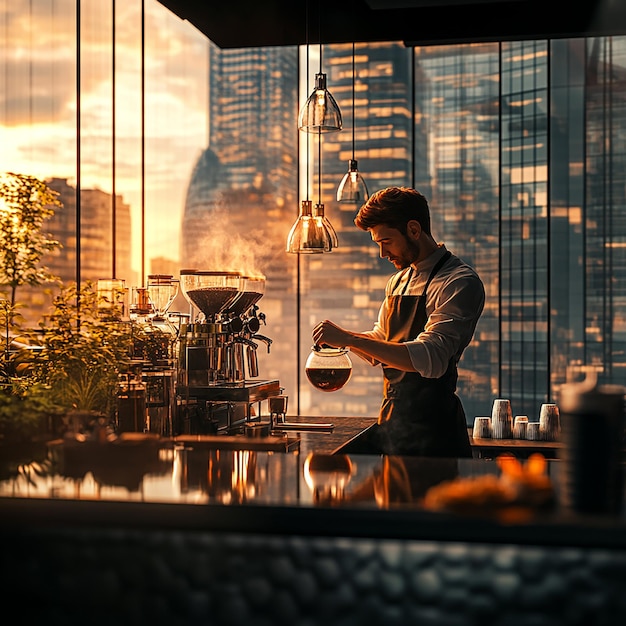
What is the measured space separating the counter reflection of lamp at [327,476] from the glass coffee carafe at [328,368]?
82 cm

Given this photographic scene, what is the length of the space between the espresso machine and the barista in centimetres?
48

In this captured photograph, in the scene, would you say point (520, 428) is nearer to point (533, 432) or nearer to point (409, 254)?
point (533, 432)

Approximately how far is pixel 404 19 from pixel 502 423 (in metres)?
2.16

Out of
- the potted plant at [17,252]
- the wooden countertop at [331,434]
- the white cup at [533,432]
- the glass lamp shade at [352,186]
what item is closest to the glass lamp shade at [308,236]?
the wooden countertop at [331,434]

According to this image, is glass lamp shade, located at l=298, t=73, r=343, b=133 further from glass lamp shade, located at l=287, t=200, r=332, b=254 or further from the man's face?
the man's face

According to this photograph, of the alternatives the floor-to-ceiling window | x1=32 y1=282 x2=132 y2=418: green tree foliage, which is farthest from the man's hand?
the floor-to-ceiling window

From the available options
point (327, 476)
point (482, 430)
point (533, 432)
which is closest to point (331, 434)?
point (482, 430)

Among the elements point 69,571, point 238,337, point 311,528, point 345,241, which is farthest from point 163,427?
point 345,241

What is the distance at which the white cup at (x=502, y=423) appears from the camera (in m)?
4.47

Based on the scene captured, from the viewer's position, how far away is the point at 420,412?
333cm

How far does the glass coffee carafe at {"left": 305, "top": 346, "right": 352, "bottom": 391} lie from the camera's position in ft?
10.0

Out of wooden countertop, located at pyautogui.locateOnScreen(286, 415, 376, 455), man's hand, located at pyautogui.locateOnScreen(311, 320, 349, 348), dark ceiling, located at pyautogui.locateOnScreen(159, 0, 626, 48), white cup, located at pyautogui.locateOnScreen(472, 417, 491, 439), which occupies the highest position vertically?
dark ceiling, located at pyautogui.locateOnScreen(159, 0, 626, 48)

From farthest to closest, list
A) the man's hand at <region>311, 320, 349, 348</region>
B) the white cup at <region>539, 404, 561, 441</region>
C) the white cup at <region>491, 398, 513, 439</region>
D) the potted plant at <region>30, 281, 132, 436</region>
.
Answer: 1. the white cup at <region>491, 398, 513, 439</region>
2. the white cup at <region>539, 404, 561, 441</region>
3. the man's hand at <region>311, 320, 349, 348</region>
4. the potted plant at <region>30, 281, 132, 436</region>

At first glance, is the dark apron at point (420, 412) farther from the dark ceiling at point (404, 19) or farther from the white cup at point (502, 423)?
the dark ceiling at point (404, 19)
